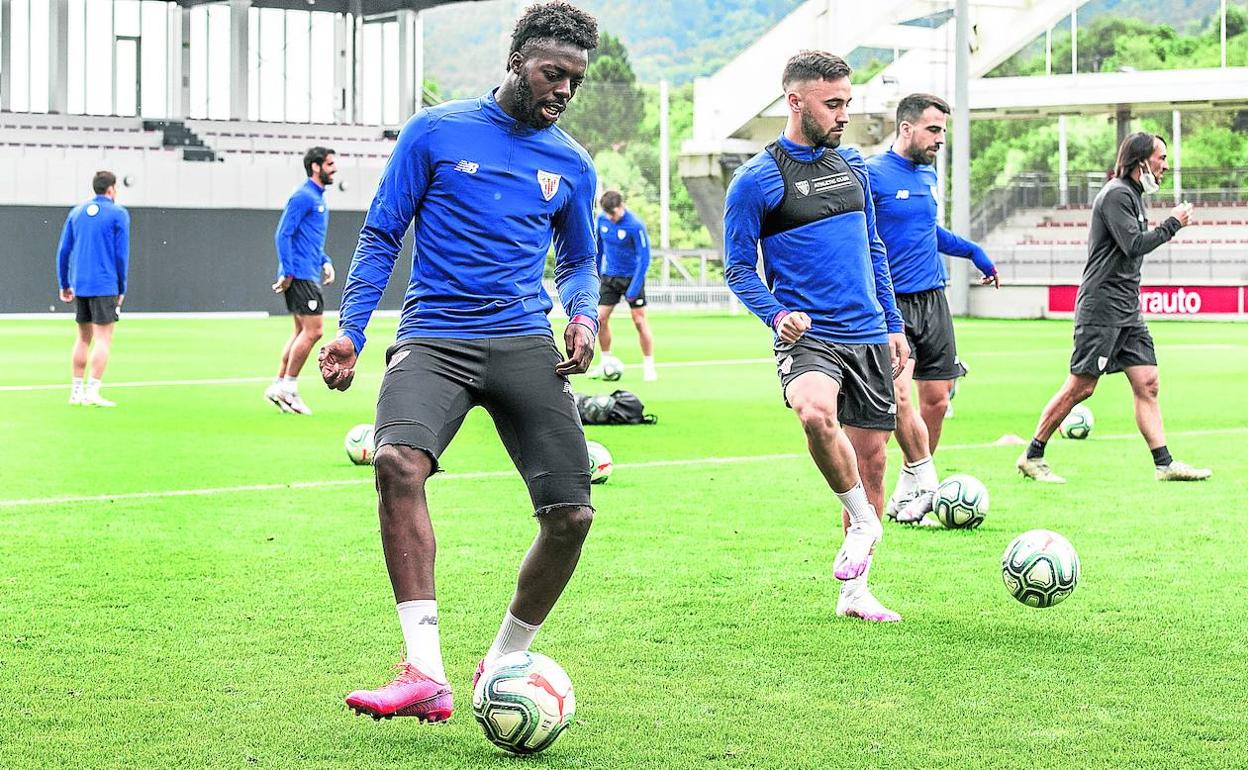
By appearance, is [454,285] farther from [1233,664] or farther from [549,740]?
[1233,664]

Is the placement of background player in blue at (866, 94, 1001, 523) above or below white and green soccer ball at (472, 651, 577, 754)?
above

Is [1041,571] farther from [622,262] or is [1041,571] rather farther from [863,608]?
[622,262]

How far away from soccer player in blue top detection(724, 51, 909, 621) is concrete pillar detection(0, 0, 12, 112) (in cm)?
5247

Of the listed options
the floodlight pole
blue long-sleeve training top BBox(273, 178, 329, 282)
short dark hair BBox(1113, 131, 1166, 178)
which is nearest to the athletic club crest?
short dark hair BBox(1113, 131, 1166, 178)

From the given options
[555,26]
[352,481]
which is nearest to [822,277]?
[555,26]

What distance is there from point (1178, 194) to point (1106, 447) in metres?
43.5

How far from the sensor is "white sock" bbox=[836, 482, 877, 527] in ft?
21.7

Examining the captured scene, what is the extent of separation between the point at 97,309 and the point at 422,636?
534 inches

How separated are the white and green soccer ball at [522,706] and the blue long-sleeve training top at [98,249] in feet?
44.7

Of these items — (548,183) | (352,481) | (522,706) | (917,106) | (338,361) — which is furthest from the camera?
(352,481)

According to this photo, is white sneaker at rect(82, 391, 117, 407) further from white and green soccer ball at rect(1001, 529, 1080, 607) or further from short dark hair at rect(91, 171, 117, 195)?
white and green soccer ball at rect(1001, 529, 1080, 607)

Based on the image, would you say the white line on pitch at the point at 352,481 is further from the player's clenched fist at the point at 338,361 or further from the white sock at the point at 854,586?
the player's clenched fist at the point at 338,361

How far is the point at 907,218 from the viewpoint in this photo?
9484 mm

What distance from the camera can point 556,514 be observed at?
16.7 ft
